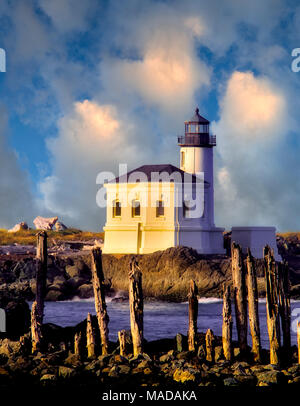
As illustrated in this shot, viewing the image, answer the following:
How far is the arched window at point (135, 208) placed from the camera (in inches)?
1741

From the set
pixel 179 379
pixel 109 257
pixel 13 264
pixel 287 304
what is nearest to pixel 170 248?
pixel 109 257

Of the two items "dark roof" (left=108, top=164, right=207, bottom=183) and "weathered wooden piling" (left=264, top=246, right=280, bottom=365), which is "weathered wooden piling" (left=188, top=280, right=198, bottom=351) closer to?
"weathered wooden piling" (left=264, top=246, right=280, bottom=365)

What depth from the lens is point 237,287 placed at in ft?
69.5

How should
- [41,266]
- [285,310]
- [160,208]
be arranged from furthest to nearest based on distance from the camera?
[160,208], [41,266], [285,310]

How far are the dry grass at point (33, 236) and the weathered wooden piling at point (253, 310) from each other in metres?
44.8

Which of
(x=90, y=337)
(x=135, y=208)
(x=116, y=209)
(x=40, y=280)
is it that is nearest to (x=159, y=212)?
(x=135, y=208)

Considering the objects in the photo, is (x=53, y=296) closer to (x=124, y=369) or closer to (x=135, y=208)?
(x=135, y=208)

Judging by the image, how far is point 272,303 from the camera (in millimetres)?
20125

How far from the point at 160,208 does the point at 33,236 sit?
27.7 metres

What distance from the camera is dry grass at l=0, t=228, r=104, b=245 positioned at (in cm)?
6688

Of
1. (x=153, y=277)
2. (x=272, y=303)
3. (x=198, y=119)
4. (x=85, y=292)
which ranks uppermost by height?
(x=198, y=119)

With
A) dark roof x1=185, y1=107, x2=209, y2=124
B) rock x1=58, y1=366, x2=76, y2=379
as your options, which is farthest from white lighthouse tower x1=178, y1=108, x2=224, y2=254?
rock x1=58, y1=366, x2=76, y2=379

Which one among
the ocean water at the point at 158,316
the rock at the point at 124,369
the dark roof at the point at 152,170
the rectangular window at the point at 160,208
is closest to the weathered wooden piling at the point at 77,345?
the rock at the point at 124,369

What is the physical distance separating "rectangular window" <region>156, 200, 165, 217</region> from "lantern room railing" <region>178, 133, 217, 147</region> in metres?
4.95
